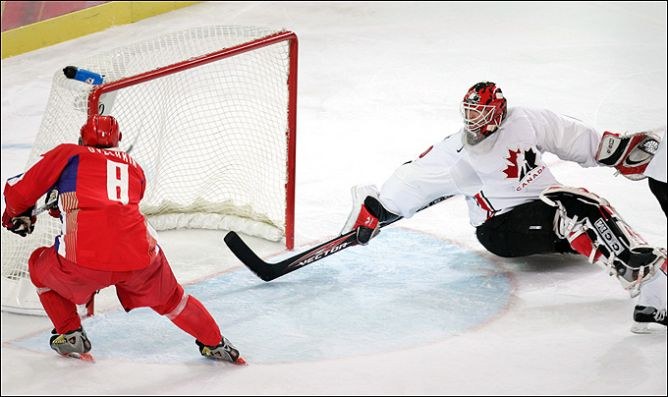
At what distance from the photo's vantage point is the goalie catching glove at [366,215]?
4.41 metres

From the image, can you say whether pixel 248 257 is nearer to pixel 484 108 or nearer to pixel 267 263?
pixel 267 263

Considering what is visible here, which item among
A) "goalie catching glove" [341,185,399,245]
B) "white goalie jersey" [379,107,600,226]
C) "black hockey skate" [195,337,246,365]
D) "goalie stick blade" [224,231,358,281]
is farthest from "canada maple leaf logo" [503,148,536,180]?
"black hockey skate" [195,337,246,365]

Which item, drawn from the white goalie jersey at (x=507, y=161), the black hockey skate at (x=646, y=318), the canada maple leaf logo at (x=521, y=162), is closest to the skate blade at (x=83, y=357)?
the white goalie jersey at (x=507, y=161)

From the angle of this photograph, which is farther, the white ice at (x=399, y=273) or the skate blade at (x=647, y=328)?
the skate blade at (x=647, y=328)

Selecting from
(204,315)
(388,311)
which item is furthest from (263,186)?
(204,315)

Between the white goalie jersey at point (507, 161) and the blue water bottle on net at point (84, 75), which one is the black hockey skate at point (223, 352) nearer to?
the blue water bottle on net at point (84, 75)

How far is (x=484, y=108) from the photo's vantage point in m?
4.04

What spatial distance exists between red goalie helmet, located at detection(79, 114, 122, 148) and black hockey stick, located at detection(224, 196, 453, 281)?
916 mm

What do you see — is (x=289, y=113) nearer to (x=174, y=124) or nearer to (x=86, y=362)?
(x=174, y=124)

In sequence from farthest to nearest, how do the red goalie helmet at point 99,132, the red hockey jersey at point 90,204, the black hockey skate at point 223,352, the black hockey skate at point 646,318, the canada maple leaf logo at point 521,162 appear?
the canada maple leaf logo at point 521,162
the black hockey skate at point 646,318
the black hockey skate at point 223,352
the red goalie helmet at point 99,132
the red hockey jersey at point 90,204

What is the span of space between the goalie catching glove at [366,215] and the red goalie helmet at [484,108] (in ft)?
1.73

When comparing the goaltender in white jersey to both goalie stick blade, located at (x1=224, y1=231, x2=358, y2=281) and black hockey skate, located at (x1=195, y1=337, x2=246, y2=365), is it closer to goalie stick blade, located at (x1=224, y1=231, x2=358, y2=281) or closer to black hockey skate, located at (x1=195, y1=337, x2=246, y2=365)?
goalie stick blade, located at (x1=224, y1=231, x2=358, y2=281)

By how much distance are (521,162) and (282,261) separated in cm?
93

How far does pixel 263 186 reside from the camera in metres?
4.96
